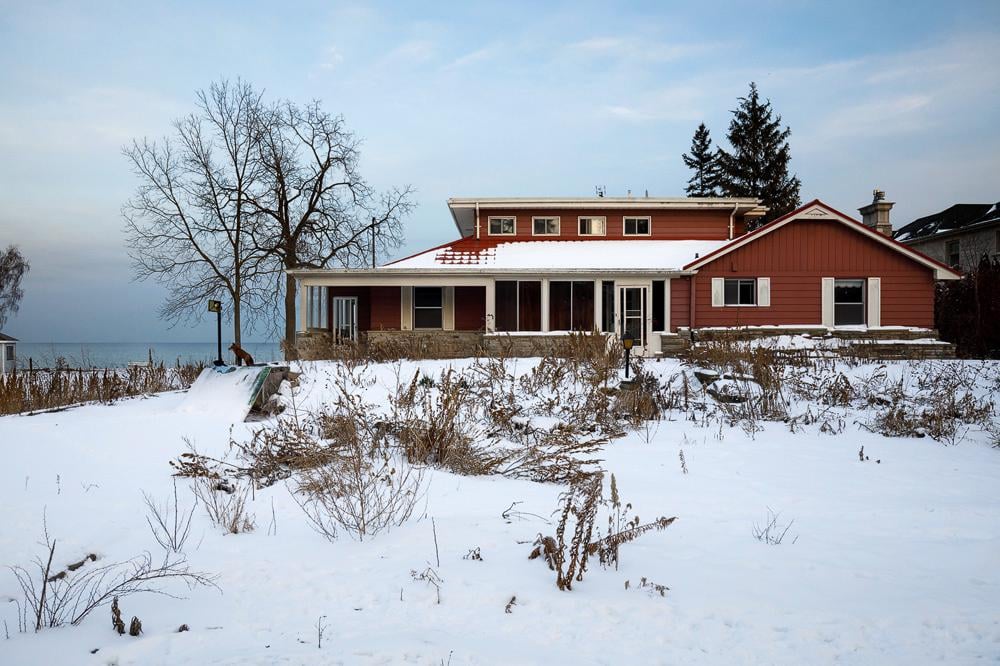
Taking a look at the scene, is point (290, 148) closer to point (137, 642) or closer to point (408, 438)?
point (408, 438)

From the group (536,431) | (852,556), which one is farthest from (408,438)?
(852,556)

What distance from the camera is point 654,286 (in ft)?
69.0

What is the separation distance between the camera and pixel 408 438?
627cm

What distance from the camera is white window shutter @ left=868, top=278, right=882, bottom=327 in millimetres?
19109

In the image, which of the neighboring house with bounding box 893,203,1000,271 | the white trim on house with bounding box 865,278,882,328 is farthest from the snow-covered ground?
the neighboring house with bounding box 893,203,1000,271

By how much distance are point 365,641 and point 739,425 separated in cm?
692

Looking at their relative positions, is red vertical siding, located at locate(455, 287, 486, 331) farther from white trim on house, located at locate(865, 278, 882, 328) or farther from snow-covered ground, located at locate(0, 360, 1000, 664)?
snow-covered ground, located at locate(0, 360, 1000, 664)

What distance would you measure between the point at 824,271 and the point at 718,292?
320 centimetres

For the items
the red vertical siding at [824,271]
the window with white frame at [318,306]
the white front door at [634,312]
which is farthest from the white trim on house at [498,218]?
the red vertical siding at [824,271]

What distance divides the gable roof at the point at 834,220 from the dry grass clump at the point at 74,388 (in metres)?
14.4

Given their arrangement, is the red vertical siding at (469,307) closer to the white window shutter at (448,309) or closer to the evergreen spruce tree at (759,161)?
the white window shutter at (448,309)

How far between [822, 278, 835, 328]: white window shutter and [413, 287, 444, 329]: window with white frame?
1187 centimetres

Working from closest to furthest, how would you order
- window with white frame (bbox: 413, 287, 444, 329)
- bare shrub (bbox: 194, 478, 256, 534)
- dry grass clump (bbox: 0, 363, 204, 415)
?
1. bare shrub (bbox: 194, 478, 256, 534)
2. dry grass clump (bbox: 0, 363, 204, 415)
3. window with white frame (bbox: 413, 287, 444, 329)

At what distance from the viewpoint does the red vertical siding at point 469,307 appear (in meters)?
21.4
